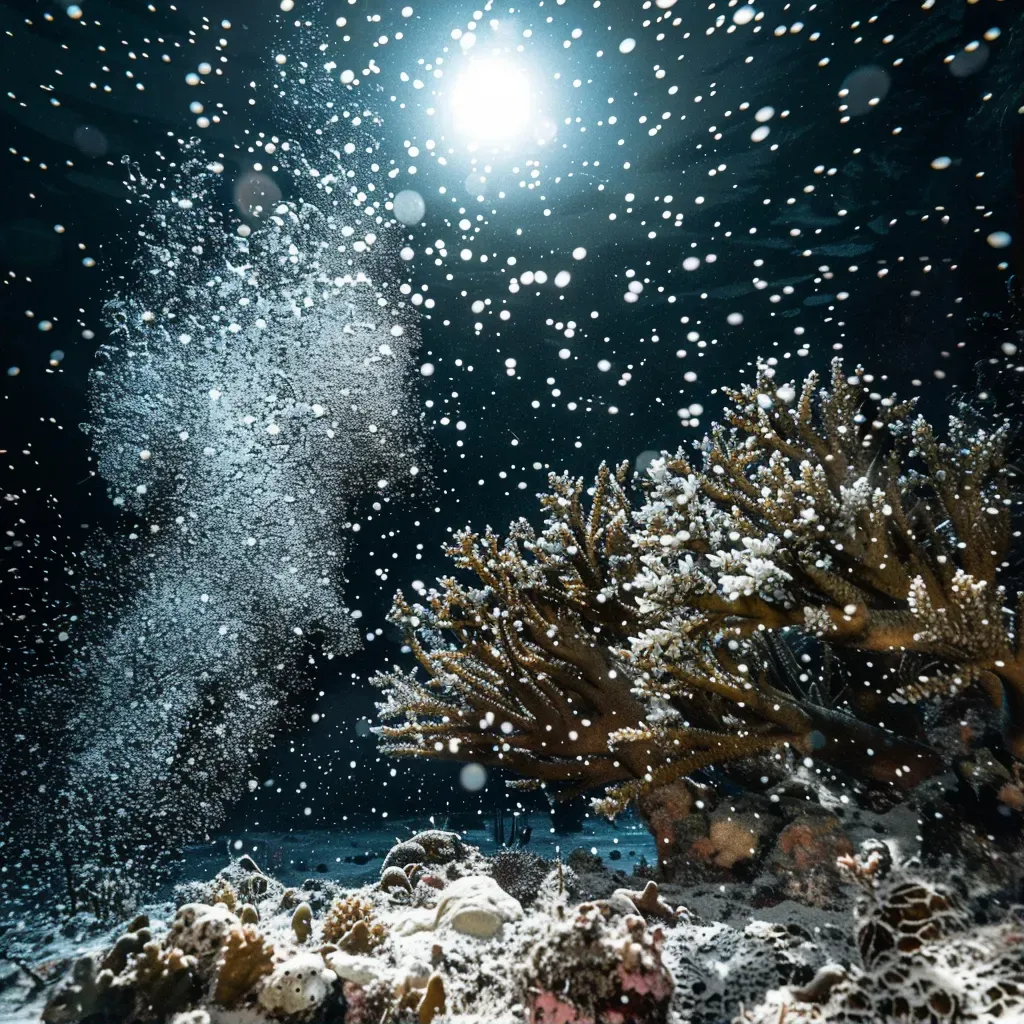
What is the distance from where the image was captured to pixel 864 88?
8859 millimetres

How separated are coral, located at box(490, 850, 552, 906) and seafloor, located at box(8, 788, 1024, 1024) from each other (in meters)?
0.02

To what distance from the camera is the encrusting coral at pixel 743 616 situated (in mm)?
3180

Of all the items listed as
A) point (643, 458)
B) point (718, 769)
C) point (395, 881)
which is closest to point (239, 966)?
point (395, 881)

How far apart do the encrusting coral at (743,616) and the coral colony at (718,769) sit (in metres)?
0.02

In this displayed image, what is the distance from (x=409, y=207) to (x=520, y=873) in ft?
37.3

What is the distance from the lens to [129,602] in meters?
18.3

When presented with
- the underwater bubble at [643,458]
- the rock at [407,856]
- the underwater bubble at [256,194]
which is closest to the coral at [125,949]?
the rock at [407,856]

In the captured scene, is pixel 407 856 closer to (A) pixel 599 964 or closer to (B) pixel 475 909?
(B) pixel 475 909

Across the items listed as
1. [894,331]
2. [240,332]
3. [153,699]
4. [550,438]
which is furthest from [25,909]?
[894,331]

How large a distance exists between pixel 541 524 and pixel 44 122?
1624 centimetres

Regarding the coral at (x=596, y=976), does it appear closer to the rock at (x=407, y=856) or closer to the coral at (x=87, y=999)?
the coral at (x=87, y=999)

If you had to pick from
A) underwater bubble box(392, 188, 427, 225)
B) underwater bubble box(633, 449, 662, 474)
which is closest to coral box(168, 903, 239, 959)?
underwater bubble box(392, 188, 427, 225)

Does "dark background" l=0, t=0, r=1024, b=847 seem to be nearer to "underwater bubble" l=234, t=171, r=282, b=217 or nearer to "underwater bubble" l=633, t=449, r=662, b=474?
"underwater bubble" l=234, t=171, r=282, b=217

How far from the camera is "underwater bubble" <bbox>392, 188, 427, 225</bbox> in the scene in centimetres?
1103
